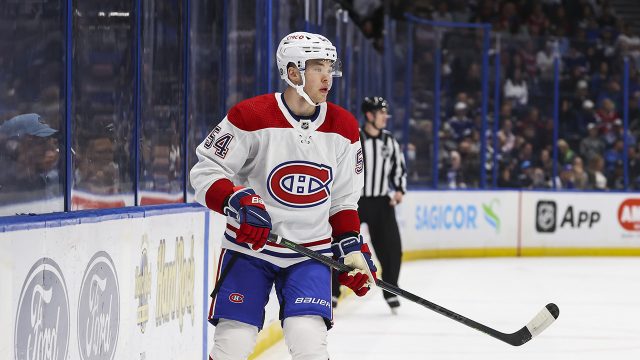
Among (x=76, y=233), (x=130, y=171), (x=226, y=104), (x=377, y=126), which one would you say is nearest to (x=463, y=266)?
(x=377, y=126)

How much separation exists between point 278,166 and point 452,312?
76cm

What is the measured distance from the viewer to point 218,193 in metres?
3.47

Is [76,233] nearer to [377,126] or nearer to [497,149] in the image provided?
[377,126]

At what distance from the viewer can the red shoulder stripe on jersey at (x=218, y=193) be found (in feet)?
11.3

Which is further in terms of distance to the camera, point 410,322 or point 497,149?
point 497,149

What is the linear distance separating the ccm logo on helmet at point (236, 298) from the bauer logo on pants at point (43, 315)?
45 centimetres

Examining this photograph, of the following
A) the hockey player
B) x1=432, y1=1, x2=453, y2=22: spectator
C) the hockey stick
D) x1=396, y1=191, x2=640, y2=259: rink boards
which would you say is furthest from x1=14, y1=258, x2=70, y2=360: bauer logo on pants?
x1=432, y1=1, x2=453, y2=22: spectator

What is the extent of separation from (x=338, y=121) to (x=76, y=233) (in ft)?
2.65

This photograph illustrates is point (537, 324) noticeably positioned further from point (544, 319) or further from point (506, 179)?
point (506, 179)

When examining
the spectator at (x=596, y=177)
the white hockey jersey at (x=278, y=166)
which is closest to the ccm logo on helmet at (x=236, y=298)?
the white hockey jersey at (x=278, y=166)

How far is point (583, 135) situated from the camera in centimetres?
1385

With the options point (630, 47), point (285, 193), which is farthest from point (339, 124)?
point (630, 47)

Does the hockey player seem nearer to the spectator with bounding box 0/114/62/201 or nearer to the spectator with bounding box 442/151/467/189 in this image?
the spectator with bounding box 0/114/62/201

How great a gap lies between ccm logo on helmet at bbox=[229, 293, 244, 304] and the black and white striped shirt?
4621 mm
